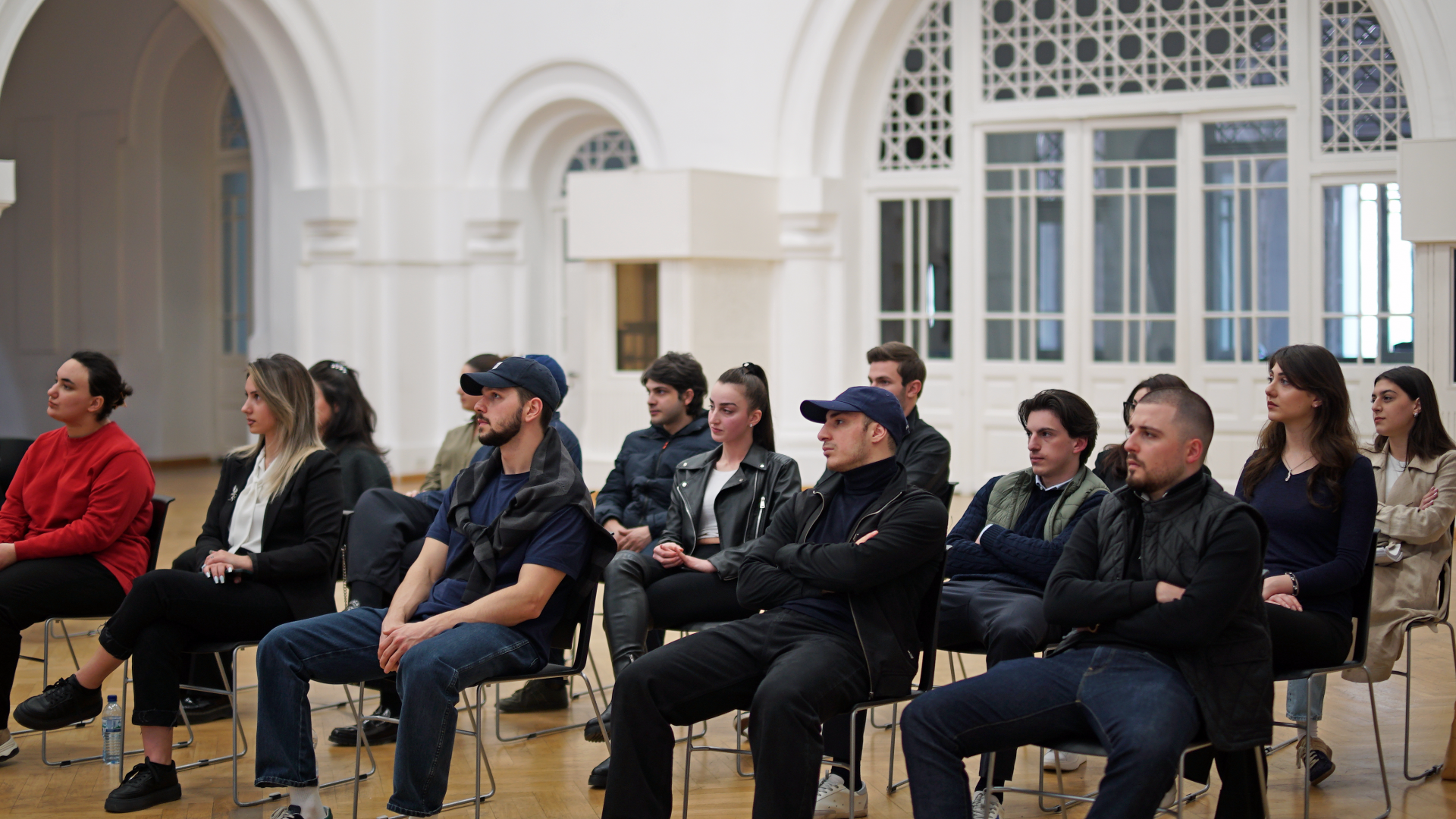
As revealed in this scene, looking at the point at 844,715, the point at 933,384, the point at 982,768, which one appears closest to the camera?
the point at 982,768

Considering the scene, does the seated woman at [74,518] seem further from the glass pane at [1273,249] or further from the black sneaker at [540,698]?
the glass pane at [1273,249]

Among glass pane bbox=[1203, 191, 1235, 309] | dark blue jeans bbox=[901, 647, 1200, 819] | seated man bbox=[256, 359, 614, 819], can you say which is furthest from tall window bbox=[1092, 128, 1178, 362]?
dark blue jeans bbox=[901, 647, 1200, 819]

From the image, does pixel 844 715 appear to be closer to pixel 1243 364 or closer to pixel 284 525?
pixel 284 525

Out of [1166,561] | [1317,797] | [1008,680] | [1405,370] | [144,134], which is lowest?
[1317,797]

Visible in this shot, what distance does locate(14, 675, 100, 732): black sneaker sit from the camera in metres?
4.21

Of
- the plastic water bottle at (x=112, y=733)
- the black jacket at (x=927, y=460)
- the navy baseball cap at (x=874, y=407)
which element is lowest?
the plastic water bottle at (x=112, y=733)

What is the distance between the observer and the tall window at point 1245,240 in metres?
9.38

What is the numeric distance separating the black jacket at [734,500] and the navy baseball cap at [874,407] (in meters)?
0.75

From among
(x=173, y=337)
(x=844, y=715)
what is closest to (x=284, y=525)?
(x=844, y=715)

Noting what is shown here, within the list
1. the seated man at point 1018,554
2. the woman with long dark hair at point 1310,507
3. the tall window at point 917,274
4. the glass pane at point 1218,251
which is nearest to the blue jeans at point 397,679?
the seated man at point 1018,554

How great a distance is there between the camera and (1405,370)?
14.5 ft

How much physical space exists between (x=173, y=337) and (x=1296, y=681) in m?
11.1

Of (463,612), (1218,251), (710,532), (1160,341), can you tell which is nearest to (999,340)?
(1160,341)

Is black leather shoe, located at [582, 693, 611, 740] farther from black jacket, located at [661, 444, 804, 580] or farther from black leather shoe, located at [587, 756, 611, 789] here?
black jacket, located at [661, 444, 804, 580]
